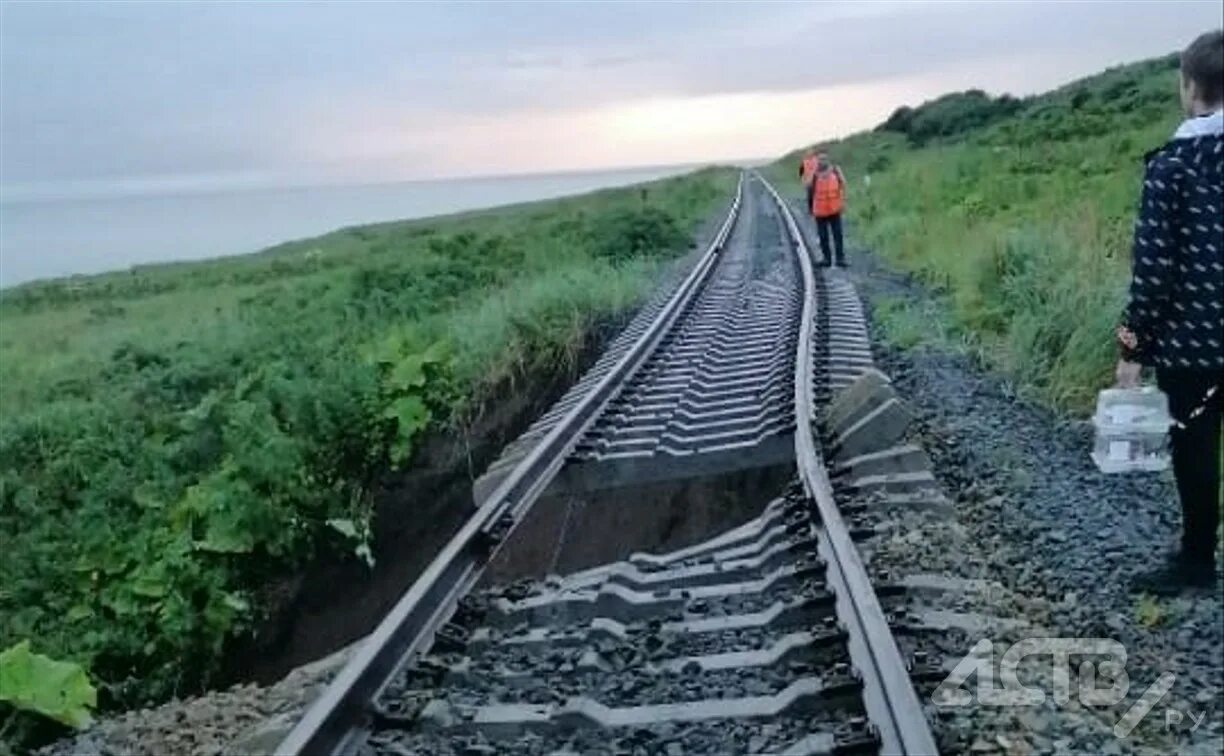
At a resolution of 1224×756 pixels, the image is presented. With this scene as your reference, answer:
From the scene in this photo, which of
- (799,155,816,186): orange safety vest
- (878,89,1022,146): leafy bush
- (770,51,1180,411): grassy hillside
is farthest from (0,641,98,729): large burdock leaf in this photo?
(878,89,1022,146): leafy bush

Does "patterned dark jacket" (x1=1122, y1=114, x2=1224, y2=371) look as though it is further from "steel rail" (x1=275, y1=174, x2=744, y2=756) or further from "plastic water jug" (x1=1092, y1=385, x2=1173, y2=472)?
"steel rail" (x1=275, y1=174, x2=744, y2=756)

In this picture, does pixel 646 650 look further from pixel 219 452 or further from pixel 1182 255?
pixel 219 452

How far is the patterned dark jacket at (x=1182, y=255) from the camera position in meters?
4.16

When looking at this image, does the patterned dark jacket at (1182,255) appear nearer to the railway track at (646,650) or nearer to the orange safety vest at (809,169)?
the railway track at (646,650)

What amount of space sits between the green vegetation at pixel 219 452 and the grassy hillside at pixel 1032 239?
132 inches

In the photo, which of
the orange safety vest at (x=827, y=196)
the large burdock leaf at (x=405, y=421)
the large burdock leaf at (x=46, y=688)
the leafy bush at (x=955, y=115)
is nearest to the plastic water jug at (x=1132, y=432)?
the large burdock leaf at (x=46, y=688)

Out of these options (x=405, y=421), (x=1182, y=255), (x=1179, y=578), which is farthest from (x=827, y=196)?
(x=1182, y=255)

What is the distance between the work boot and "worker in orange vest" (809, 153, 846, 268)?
1281 centimetres

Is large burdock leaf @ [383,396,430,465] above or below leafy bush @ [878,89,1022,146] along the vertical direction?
below

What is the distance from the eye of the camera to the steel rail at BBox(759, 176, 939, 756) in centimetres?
359

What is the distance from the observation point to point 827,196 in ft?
Result: 56.7

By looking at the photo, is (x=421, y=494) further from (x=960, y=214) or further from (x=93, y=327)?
(x=93, y=327)

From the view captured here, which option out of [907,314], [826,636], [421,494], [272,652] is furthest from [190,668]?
[907,314]

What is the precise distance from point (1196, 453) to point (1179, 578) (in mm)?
399
